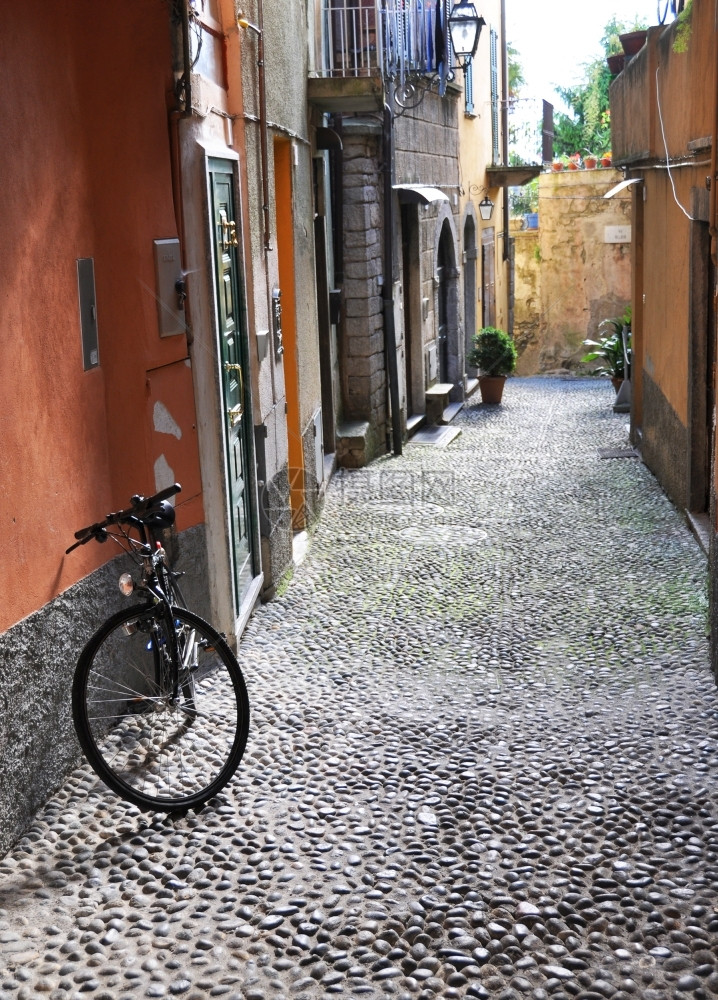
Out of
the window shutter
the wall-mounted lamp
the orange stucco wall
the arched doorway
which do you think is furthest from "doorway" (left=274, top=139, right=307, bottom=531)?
the window shutter

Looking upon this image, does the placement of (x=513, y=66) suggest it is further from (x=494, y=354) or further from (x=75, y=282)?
(x=75, y=282)

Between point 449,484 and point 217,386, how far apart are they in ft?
18.3

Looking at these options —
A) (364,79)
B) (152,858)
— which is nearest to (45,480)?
(152,858)

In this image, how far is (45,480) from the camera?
466 cm

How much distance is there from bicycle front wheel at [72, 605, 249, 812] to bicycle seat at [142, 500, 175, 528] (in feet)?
1.07

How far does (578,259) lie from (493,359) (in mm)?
6317

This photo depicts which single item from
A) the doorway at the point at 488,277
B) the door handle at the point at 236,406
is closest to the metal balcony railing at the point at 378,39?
the door handle at the point at 236,406

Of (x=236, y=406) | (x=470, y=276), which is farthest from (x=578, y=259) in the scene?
(x=236, y=406)

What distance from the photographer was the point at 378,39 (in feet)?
37.0

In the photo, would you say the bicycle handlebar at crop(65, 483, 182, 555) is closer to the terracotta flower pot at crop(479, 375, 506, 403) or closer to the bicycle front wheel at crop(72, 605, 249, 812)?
the bicycle front wheel at crop(72, 605, 249, 812)

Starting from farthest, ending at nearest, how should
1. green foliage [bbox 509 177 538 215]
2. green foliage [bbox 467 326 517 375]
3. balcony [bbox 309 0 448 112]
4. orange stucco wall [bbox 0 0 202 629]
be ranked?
green foliage [bbox 509 177 538 215] < green foliage [bbox 467 326 517 375] < balcony [bbox 309 0 448 112] < orange stucco wall [bbox 0 0 202 629]

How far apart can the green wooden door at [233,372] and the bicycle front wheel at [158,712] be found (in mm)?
1282

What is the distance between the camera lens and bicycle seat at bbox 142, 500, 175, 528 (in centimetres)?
475

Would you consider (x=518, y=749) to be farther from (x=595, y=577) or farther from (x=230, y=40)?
(x=230, y=40)
